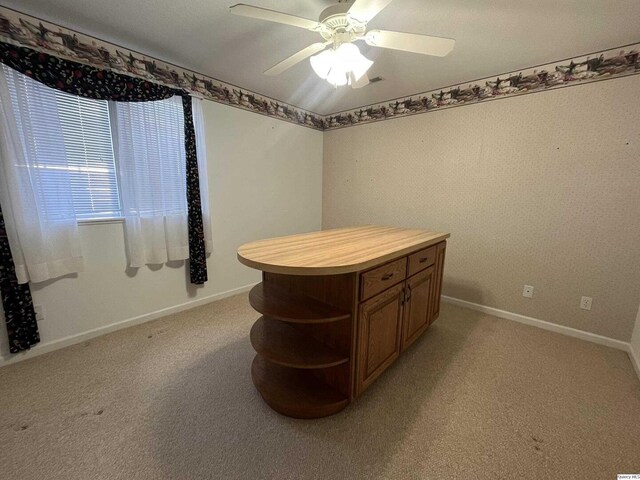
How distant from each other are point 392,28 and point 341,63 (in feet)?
2.07

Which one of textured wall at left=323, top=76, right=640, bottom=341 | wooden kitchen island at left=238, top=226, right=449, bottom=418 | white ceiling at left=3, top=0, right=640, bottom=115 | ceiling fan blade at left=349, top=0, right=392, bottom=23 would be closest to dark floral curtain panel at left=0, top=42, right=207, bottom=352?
white ceiling at left=3, top=0, right=640, bottom=115

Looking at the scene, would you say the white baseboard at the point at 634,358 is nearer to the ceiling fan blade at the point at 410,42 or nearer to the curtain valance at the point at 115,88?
the ceiling fan blade at the point at 410,42

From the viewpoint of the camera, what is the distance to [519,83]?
91.9 inches

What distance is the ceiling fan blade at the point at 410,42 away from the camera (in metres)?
1.32

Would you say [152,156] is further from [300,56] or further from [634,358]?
[634,358]

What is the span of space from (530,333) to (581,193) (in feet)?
4.15

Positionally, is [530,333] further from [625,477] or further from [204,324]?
[204,324]

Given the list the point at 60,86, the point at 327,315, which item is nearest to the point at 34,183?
the point at 60,86

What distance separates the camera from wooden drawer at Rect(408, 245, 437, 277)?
5.75 ft

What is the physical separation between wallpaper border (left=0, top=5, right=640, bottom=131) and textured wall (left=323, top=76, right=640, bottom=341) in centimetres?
9

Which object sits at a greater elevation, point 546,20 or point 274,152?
point 546,20

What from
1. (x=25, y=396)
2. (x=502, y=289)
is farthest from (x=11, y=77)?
(x=502, y=289)

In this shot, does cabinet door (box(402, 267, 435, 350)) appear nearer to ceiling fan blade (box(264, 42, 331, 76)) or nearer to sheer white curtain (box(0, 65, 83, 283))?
ceiling fan blade (box(264, 42, 331, 76))

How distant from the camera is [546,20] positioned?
165 centimetres
